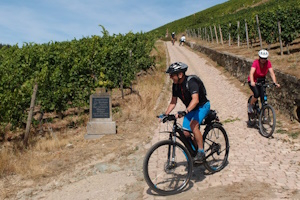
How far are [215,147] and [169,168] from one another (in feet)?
3.80

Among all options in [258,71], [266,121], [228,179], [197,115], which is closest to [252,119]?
[266,121]

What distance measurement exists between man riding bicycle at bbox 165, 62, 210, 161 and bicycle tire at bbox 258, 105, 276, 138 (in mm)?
2833

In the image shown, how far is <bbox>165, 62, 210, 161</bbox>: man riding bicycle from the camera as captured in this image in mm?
4730

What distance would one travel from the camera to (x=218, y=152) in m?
5.74

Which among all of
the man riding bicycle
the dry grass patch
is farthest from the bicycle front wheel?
the dry grass patch

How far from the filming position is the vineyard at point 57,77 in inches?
376

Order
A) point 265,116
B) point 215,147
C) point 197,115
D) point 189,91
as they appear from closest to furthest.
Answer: point 189,91 → point 197,115 → point 215,147 → point 265,116

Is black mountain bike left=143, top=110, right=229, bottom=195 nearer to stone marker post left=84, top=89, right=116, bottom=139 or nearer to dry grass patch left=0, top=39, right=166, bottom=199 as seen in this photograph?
dry grass patch left=0, top=39, right=166, bottom=199

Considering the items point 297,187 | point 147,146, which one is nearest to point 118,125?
point 147,146

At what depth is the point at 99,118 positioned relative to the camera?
9.05 m

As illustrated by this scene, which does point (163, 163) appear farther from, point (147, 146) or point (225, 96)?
point (225, 96)

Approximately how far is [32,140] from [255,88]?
638 centimetres

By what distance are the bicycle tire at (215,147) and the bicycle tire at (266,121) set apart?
206 cm

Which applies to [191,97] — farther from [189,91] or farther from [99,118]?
[99,118]
